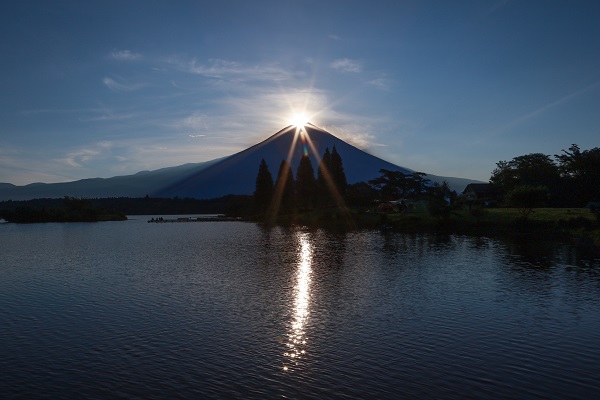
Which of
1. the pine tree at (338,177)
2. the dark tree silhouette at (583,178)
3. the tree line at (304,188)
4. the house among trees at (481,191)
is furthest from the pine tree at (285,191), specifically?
the dark tree silhouette at (583,178)

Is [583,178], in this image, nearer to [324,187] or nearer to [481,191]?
[481,191]

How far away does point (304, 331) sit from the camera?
61.6 feet

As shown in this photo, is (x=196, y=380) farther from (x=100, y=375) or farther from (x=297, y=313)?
(x=297, y=313)

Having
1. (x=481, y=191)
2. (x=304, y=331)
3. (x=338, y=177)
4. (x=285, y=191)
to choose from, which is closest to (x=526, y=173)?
(x=481, y=191)

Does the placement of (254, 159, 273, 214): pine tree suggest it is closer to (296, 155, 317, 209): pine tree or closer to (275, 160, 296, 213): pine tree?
(275, 160, 296, 213): pine tree

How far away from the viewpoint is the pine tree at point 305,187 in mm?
127319

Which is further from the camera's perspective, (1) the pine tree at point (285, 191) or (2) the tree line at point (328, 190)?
(1) the pine tree at point (285, 191)

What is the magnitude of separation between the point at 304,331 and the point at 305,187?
111 m

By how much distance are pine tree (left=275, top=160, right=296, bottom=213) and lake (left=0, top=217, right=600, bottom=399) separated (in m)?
97.8

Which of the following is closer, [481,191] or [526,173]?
[526,173]

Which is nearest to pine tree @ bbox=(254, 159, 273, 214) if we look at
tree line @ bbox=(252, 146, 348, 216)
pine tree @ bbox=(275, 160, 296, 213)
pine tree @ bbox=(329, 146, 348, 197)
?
tree line @ bbox=(252, 146, 348, 216)

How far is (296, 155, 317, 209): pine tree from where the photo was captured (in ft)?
418

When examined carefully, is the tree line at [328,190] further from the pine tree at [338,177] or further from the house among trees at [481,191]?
the house among trees at [481,191]

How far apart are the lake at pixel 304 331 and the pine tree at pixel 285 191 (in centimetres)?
9785
